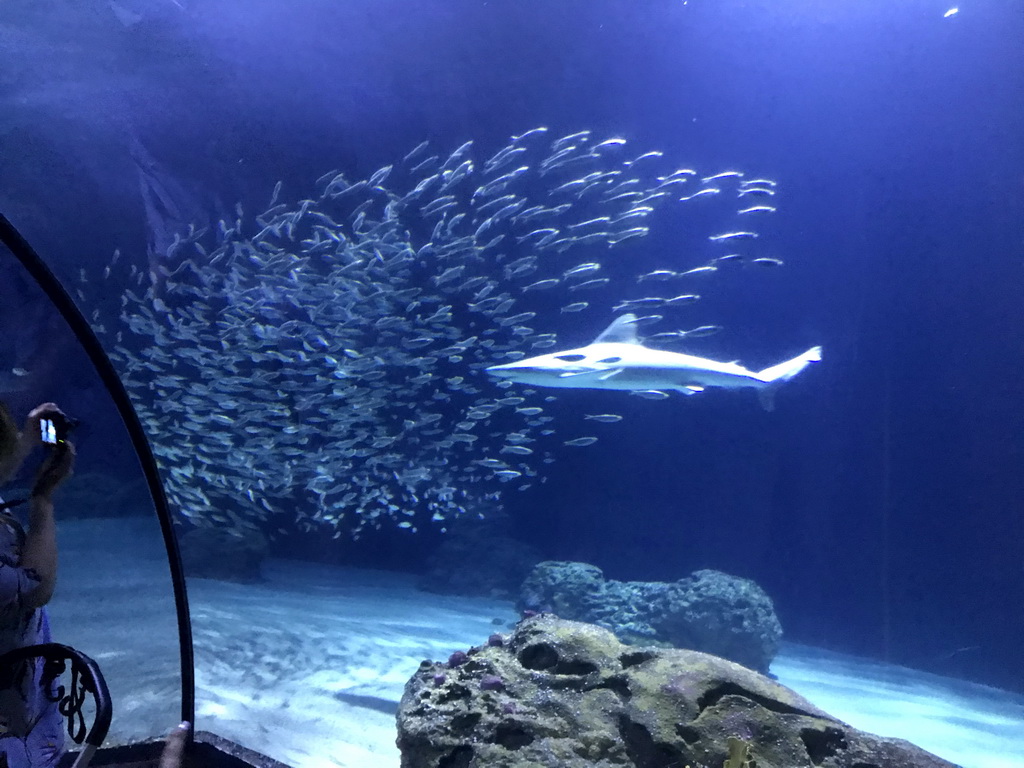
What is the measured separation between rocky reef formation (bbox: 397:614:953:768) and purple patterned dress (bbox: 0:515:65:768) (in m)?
1.61

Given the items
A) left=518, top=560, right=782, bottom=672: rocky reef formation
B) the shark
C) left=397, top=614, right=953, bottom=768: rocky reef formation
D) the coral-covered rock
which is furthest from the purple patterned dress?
the coral-covered rock

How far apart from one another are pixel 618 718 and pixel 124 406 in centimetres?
261

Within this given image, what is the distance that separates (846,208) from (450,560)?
1959cm

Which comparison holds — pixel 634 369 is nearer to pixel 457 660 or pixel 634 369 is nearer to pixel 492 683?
pixel 457 660

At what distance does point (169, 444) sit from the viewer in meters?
10.3

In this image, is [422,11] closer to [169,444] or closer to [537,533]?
[169,444]

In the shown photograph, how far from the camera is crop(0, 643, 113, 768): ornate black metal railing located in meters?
1.49

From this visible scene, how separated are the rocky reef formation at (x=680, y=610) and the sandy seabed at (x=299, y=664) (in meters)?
1.13

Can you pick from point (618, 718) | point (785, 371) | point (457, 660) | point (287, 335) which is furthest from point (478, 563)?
point (618, 718)

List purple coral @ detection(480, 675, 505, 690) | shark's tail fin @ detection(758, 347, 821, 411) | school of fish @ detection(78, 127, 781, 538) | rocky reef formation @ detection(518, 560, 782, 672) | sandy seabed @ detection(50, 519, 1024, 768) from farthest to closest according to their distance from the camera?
school of fish @ detection(78, 127, 781, 538) → rocky reef formation @ detection(518, 560, 782, 672) → shark's tail fin @ detection(758, 347, 821, 411) → sandy seabed @ detection(50, 519, 1024, 768) → purple coral @ detection(480, 675, 505, 690)

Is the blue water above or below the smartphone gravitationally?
above

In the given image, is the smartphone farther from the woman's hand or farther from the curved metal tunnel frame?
the curved metal tunnel frame

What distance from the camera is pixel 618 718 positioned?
279 centimetres

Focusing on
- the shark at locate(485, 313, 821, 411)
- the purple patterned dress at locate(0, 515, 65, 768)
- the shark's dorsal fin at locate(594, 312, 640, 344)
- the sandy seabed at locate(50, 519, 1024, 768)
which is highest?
the shark's dorsal fin at locate(594, 312, 640, 344)
